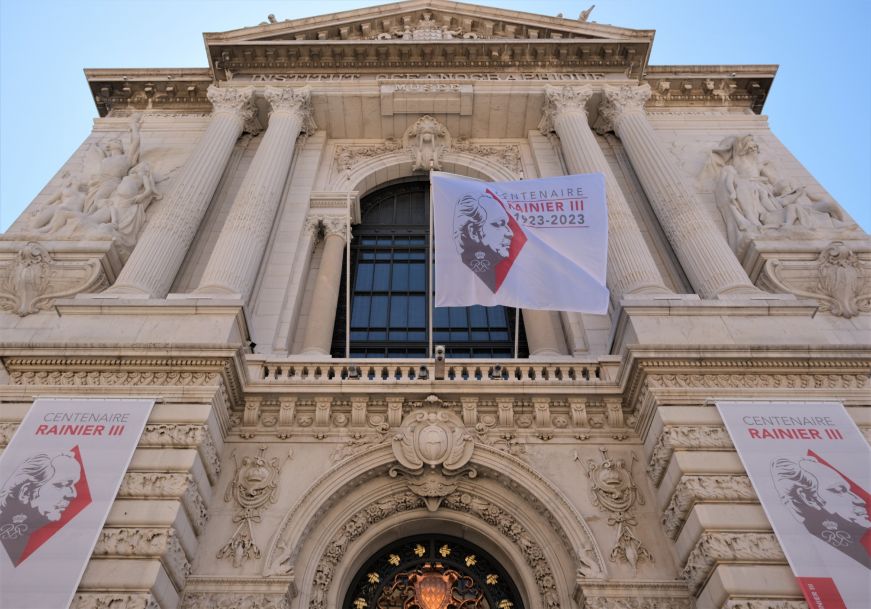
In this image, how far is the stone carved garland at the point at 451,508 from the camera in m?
11.2

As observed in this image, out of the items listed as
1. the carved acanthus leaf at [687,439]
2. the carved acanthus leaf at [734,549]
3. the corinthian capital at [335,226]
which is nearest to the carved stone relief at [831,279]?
the carved acanthus leaf at [687,439]

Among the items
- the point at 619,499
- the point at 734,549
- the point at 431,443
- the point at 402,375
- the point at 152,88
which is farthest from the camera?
the point at 152,88

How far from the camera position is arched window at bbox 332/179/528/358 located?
1711cm

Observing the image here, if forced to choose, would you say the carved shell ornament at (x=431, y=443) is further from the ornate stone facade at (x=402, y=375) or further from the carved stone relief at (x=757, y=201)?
the carved stone relief at (x=757, y=201)

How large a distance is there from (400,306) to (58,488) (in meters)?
9.97

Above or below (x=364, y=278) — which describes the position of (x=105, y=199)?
above

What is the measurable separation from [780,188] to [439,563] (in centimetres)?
1430

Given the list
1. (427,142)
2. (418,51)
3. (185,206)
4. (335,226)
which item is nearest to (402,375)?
(335,226)

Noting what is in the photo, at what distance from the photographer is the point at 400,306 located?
18297mm

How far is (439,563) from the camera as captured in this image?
12273 mm

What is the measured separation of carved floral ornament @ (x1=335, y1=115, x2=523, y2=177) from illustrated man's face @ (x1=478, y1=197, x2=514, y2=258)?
21.9 feet

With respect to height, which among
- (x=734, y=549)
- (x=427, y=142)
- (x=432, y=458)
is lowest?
(x=734, y=549)

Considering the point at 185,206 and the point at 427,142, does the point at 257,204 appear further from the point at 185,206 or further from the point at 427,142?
the point at 427,142

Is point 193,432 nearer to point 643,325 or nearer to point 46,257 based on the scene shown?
Answer: point 46,257
